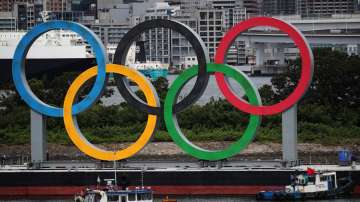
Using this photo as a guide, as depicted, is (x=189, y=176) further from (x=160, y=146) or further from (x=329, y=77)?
(x=329, y=77)

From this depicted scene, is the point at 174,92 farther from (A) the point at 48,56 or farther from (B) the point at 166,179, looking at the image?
(A) the point at 48,56

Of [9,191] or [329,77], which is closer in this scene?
[9,191]

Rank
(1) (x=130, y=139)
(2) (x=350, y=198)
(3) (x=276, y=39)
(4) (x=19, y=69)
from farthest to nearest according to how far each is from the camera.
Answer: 1. (3) (x=276, y=39)
2. (1) (x=130, y=139)
3. (4) (x=19, y=69)
4. (2) (x=350, y=198)

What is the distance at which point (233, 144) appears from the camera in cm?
5734

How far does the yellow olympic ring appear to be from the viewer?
189 feet

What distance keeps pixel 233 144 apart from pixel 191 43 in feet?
13.1

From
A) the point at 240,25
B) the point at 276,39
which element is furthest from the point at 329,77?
the point at 276,39

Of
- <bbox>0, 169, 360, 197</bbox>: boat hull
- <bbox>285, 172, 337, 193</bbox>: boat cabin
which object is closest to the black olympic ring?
<bbox>0, 169, 360, 197</bbox>: boat hull

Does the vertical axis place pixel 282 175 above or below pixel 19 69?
below

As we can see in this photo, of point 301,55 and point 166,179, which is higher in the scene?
point 301,55

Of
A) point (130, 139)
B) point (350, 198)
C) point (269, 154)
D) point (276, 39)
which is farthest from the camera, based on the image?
point (276, 39)

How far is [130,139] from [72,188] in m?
15.6

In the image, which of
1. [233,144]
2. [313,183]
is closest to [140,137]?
[233,144]

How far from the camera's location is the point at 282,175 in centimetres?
5588
